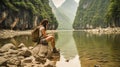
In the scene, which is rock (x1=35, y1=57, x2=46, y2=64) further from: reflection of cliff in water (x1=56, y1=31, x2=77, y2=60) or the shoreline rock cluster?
reflection of cliff in water (x1=56, y1=31, x2=77, y2=60)

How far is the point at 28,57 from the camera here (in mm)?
12320

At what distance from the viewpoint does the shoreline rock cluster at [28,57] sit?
35.0 feet

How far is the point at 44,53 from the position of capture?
45.4ft

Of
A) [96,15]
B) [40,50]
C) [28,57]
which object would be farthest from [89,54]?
[96,15]

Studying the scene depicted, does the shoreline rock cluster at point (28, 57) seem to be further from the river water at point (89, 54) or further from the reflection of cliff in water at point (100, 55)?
the reflection of cliff in water at point (100, 55)

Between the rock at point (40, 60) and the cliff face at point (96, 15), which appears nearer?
the rock at point (40, 60)

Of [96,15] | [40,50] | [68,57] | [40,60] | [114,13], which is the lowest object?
[68,57]

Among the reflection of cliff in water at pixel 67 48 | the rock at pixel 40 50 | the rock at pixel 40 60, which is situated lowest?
the reflection of cliff in water at pixel 67 48

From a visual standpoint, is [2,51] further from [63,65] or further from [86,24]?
[86,24]

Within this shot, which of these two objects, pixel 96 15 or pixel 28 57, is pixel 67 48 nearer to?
pixel 28 57

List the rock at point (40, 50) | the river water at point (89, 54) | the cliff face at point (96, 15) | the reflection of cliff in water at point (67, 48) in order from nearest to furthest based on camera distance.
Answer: the river water at point (89, 54) < the rock at point (40, 50) < the reflection of cliff in water at point (67, 48) < the cliff face at point (96, 15)

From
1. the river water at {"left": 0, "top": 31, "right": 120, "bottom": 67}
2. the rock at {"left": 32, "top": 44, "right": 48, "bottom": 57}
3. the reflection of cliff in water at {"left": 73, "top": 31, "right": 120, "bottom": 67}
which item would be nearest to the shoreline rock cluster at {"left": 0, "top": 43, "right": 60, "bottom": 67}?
the rock at {"left": 32, "top": 44, "right": 48, "bottom": 57}

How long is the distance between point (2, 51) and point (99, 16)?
143676 millimetres

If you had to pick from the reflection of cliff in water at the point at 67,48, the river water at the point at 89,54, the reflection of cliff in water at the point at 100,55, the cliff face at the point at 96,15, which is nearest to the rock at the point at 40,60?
the river water at the point at 89,54
